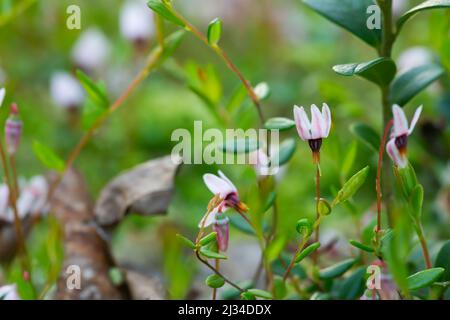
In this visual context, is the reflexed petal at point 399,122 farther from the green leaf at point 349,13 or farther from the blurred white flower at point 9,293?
the blurred white flower at point 9,293

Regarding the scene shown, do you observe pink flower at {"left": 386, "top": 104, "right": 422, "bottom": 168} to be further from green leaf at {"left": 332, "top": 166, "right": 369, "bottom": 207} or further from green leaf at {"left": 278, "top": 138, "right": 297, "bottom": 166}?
green leaf at {"left": 278, "top": 138, "right": 297, "bottom": 166}

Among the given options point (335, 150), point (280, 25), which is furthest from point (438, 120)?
point (280, 25)

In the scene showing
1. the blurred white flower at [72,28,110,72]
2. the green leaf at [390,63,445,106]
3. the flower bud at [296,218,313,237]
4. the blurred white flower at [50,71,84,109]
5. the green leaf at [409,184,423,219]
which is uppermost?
the blurred white flower at [72,28,110,72]

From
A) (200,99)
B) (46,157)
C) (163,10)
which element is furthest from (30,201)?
(163,10)

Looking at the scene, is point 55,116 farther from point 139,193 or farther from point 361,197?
point 139,193

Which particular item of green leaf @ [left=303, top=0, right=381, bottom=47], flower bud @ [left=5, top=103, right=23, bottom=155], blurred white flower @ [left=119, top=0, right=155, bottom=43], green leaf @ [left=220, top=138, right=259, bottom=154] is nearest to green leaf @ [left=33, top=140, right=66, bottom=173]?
flower bud @ [left=5, top=103, right=23, bottom=155]

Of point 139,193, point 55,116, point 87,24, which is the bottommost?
point 139,193
